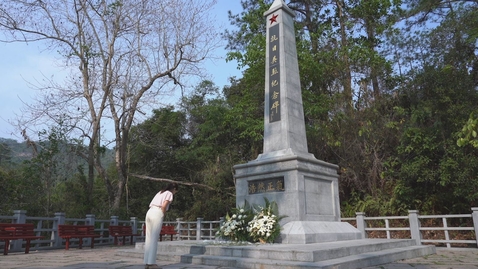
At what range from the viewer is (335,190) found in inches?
328

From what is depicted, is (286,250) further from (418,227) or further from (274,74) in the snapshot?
(418,227)

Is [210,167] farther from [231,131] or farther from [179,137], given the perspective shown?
[179,137]

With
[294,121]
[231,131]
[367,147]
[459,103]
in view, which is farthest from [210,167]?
[459,103]

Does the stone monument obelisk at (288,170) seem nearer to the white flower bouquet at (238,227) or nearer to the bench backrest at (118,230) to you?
the white flower bouquet at (238,227)

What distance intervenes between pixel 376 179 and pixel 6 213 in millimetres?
13340

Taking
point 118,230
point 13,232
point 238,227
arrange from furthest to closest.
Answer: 1. point 118,230
2. point 13,232
3. point 238,227

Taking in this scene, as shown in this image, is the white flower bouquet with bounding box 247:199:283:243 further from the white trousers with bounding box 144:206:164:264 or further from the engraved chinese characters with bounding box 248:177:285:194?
the white trousers with bounding box 144:206:164:264

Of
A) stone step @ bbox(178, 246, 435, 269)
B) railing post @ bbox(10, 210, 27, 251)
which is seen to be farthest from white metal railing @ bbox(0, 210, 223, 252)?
stone step @ bbox(178, 246, 435, 269)

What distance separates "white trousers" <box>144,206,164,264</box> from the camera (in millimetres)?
4895

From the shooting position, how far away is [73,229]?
32.9 feet

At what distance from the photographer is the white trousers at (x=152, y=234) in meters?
4.89

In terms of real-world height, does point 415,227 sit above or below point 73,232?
above

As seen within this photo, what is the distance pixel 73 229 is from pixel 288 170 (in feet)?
22.5

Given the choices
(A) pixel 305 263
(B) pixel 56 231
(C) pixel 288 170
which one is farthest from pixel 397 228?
(B) pixel 56 231
